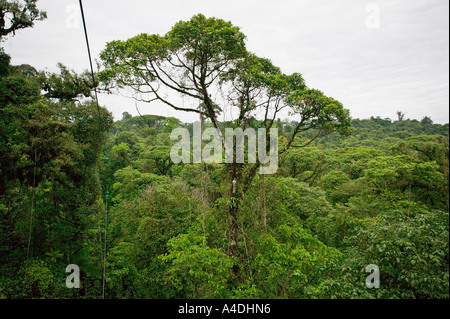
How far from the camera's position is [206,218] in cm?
676

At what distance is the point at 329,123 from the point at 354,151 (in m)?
13.5

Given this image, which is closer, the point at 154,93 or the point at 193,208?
the point at 154,93

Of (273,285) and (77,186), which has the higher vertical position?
(77,186)

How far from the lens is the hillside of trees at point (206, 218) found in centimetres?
411

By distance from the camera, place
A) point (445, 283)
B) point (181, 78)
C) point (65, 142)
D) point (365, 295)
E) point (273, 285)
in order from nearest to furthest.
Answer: point (445, 283) < point (365, 295) < point (273, 285) < point (181, 78) < point (65, 142)

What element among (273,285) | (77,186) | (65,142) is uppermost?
(65,142)

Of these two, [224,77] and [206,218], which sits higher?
[224,77]

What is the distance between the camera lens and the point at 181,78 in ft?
22.3

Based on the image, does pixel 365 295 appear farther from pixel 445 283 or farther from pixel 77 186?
pixel 77 186

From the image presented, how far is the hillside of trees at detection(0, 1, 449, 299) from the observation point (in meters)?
4.11
